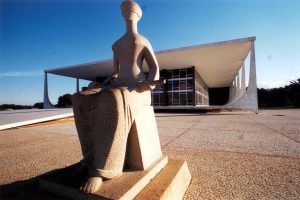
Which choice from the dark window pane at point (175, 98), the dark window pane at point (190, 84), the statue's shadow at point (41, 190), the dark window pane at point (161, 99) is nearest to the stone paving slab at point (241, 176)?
the statue's shadow at point (41, 190)

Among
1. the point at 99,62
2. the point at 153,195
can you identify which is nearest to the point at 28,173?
the point at 153,195

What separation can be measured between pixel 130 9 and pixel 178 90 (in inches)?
895

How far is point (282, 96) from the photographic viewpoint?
141 ft

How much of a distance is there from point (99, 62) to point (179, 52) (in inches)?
362

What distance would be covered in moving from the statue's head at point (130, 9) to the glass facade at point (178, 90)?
21.8 metres

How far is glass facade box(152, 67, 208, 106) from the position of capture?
938 inches

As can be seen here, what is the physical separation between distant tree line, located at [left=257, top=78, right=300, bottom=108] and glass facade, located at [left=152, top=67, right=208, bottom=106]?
26.1m

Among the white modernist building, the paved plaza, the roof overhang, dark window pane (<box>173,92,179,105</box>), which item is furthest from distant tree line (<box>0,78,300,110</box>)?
the paved plaza

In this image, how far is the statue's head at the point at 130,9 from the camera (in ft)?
7.11

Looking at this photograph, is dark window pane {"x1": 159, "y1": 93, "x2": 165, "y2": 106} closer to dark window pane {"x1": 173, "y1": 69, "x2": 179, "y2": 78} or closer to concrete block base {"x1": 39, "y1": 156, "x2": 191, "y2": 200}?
dark window pane {"x1": 173, "y1": 69, "x2": 179, "y2": 78}

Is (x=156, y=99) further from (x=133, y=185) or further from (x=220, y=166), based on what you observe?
(x=133, y=185)

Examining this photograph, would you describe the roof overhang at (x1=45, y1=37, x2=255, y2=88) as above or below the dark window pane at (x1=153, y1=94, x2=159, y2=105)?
above

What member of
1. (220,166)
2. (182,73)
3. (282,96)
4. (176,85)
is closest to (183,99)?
(176,85)

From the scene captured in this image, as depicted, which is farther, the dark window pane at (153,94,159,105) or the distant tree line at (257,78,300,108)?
the distant tree line at (257,78,300,108)
